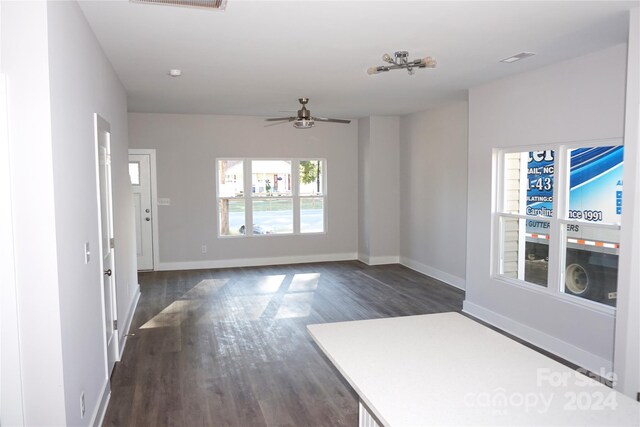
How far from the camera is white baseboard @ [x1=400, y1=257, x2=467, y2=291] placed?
6.65m

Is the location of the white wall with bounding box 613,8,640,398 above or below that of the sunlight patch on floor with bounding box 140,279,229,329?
above

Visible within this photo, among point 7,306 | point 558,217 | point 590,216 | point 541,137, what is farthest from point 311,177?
point 7,306

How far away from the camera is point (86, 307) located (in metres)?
2.87

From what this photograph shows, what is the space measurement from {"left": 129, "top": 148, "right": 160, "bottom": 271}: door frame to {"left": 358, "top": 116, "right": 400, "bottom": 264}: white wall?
3.37m

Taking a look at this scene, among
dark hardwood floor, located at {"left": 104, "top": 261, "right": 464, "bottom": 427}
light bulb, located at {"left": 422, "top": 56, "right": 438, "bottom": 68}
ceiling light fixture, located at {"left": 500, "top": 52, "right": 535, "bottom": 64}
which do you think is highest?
ceiling light fixture, located at {"left": 500, "top": 52, "right": 535, "bottom": 64}

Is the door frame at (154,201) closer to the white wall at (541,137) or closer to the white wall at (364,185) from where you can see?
the white wall at (364,185)

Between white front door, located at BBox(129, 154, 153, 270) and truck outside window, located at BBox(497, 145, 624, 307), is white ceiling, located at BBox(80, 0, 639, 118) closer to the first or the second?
truck outside window, located at BBox(497, 145, 624, 307)

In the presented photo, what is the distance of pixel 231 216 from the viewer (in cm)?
817

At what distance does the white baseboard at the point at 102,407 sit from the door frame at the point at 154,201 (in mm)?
4453

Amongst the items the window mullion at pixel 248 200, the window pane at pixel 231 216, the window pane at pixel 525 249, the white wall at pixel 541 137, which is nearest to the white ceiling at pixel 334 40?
the white wall at pixel 541 137

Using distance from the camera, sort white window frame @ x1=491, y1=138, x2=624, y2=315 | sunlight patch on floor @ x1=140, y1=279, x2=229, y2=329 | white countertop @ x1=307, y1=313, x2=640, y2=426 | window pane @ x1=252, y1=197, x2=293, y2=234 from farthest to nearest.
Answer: window pane @ x1=252, y1=197, x2=293, y2=234
sunlight patch on floor @ x1=140, y1=279, x2=229, y2=329
white window frame @ x1=491, y1=138, x2=624, y2=315
white countertop @ x1=307, y1=313, x2=640, y2=426

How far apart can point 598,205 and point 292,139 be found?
5.21m

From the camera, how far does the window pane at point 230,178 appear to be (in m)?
8.06


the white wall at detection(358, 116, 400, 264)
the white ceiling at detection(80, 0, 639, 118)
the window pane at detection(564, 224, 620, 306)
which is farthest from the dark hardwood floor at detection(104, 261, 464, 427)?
the white ceiling at detection(80, 0, 639, 118)
